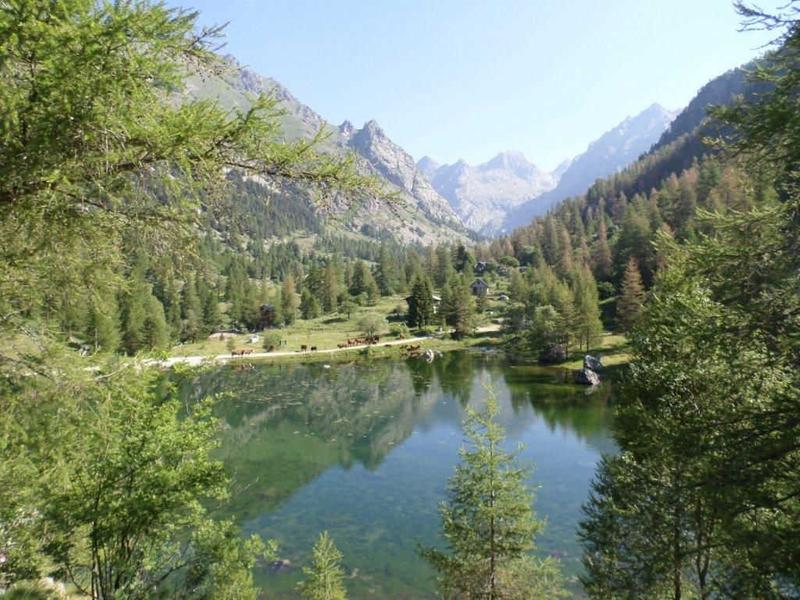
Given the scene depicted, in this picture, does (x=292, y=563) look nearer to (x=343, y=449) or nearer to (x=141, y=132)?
(x=343, y=449)

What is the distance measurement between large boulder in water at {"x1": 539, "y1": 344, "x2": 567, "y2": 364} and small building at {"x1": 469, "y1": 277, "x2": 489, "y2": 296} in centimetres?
4536

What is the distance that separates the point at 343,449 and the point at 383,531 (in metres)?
12.7

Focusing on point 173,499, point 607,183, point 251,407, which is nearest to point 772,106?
point 173,499

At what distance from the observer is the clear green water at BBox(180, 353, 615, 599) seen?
71.6 feet

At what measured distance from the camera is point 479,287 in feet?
380

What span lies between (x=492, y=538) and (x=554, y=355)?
56.4 meters

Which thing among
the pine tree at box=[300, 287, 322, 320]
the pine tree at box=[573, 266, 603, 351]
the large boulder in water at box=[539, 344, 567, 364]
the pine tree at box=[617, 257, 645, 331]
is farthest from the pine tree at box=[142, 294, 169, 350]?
the pine tree at box=[617, 257, 645, 331]

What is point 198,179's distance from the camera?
546 cm

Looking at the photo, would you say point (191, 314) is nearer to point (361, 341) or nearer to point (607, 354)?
point (361, 341)

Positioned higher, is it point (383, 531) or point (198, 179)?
point (198, 179)

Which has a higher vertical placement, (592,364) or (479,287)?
(479,287)

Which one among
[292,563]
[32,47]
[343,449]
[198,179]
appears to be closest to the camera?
[32,47]

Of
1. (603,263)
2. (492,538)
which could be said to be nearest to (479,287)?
(603,263)

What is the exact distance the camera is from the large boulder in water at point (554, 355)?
66438mm
